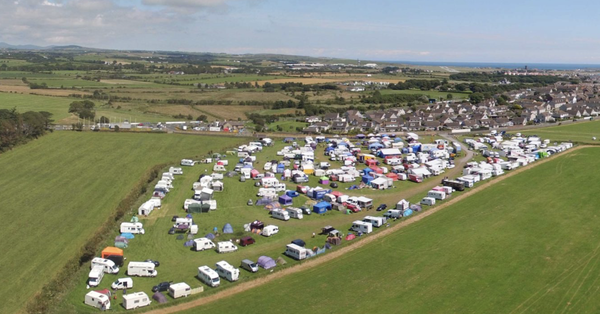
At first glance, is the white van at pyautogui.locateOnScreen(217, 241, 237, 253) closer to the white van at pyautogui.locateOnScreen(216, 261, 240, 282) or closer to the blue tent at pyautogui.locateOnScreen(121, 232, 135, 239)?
the white van at pyautogui.locateOnScreen(216, 261, 240, 282)

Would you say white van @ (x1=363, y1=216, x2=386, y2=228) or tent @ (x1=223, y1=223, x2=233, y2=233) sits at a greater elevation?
white van @ (x1=363, y1=216, x2=386, y2=228)

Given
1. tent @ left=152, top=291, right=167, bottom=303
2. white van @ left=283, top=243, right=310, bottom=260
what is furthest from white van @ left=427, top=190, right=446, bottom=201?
tent @ left=152, top=291, right=167, bottom=303

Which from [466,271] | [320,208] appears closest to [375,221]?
[320,208]

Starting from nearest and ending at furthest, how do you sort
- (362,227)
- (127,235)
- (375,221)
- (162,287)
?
(162,287), (127,235), (362,227), (375,221)

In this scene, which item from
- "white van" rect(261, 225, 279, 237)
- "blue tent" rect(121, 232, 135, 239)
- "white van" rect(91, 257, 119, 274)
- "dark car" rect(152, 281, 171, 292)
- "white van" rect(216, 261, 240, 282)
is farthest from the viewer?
"white van" rect(261, 225, 279, 237)

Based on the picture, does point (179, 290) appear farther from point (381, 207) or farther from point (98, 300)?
point (381, 207)

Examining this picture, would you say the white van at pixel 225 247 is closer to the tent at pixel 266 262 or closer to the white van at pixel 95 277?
the tent at pixel 266 262
